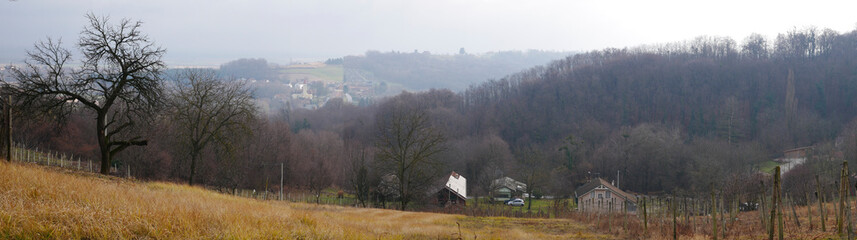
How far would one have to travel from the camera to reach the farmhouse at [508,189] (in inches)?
2574

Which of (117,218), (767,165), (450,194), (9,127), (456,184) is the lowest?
(450,194)

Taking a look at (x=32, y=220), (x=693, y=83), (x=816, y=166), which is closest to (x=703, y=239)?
(x=32, y=220)

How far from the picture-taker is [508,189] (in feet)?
234

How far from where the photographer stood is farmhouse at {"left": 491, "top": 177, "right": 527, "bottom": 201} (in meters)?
65.4

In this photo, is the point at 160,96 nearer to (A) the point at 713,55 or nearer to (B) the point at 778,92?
(B) the point at 778,92

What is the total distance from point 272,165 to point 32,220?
60.7m

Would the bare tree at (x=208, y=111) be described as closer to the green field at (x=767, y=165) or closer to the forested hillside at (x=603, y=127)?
the forested hillside at (x=603, y=127)

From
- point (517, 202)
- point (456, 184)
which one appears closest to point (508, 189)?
point (517, 202)

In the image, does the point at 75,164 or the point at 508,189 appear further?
the point at 508,189

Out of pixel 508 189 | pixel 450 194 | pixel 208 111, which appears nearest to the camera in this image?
pixel 208 111

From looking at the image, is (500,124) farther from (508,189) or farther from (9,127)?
(9,127)

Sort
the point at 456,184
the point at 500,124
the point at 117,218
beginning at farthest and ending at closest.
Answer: the point at 500,124 < the point at 456,184 < the point at 117,218

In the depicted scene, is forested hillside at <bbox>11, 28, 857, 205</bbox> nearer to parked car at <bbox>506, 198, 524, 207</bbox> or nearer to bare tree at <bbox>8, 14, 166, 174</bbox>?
parked car at <bbox>506, 198, 524, 207</bbox>

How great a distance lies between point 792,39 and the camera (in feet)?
397
